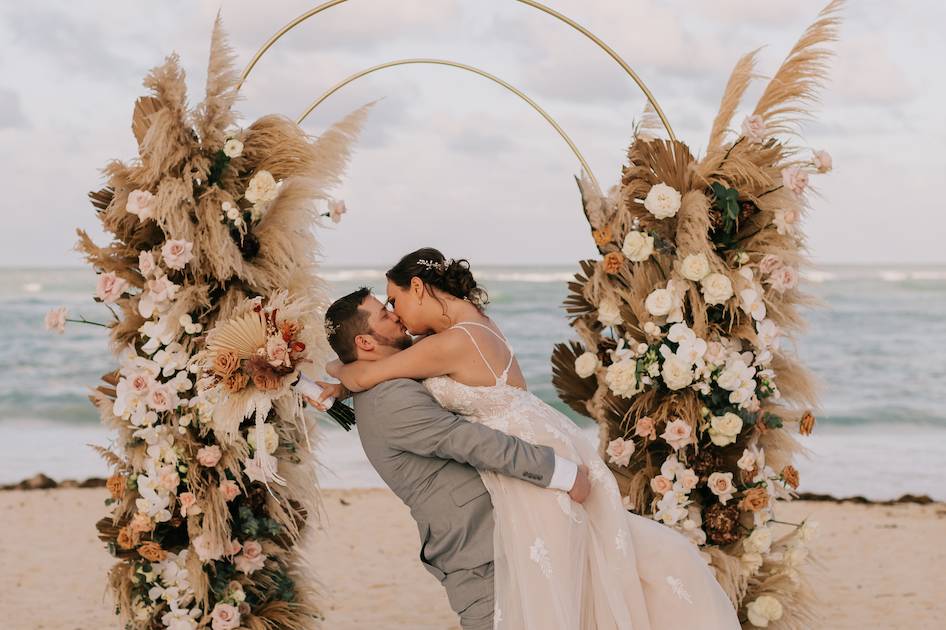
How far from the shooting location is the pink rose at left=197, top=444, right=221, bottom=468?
4.30 metres

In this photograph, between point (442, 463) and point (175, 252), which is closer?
point (442, 463)

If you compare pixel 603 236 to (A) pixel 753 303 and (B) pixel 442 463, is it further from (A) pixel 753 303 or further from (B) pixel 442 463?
(B) pixel 442 463

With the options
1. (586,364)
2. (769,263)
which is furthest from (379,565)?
(769,263)

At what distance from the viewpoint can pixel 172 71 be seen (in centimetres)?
434

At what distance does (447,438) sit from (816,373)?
302 cm

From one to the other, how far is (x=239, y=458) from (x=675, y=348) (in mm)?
2037

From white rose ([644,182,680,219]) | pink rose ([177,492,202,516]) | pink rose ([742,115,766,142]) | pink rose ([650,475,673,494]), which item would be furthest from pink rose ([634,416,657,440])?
pink rose ([177,492,202,516])

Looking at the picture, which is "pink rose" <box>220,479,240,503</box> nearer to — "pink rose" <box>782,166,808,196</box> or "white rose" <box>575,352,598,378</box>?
"white rose" <box>575,352,598,378</box>

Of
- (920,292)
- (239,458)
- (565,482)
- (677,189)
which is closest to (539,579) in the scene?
(565,482)

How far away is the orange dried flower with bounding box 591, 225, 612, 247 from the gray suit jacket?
1.95 meters

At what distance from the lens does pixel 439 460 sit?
3.31 metres

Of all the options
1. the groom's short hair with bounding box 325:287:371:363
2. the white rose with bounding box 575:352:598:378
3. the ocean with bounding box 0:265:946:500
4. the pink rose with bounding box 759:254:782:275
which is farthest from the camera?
the ocean with bounding box 0:265:946:500

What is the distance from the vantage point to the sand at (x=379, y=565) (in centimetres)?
664

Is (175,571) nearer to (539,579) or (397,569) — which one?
(539,579)
